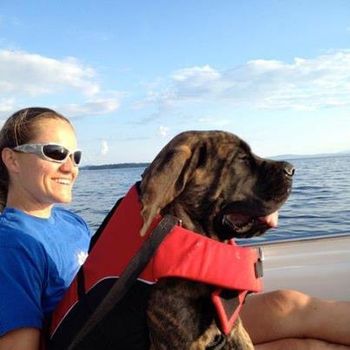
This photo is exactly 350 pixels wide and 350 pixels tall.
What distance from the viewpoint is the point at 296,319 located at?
3059 millimetres

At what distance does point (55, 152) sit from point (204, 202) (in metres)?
0.85

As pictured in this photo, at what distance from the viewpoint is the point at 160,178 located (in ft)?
7.26

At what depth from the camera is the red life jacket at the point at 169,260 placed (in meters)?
2.18

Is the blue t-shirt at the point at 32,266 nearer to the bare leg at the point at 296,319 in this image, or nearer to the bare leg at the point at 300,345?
the bare leg at the point at 296,319

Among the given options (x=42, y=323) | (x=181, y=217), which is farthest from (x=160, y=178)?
(x=42, y=323)

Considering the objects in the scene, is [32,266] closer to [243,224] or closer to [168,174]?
[168,174]

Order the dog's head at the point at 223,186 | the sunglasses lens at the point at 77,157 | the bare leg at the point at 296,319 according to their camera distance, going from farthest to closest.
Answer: the bare leg at the point at 296,319
the sunglasses lens at the point at 77,157
the dog's head at the point at 223,186

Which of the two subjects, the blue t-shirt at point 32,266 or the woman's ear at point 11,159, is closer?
the blue t-shirt at point 32,266

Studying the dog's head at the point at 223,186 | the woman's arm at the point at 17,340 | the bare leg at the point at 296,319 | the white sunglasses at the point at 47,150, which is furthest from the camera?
the bare leg at the point at 296,319

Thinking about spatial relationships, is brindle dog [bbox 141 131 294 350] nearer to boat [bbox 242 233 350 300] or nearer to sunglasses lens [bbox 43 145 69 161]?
sunglasses lens [bbox 43 145 69 161]

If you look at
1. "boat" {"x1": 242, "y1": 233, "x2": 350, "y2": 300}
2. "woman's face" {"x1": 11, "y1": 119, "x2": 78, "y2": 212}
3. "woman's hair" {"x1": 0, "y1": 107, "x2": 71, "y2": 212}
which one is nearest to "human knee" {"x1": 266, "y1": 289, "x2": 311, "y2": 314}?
"boat" {"x1": 242, "y1": 233, "x2": 350, "y2": 300}

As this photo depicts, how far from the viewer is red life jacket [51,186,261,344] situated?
218cm

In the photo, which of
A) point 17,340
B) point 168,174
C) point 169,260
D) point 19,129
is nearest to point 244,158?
point 168,174

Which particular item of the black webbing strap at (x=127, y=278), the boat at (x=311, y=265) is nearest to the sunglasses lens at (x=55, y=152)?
the black webbing strap at (x=127, y=278)
